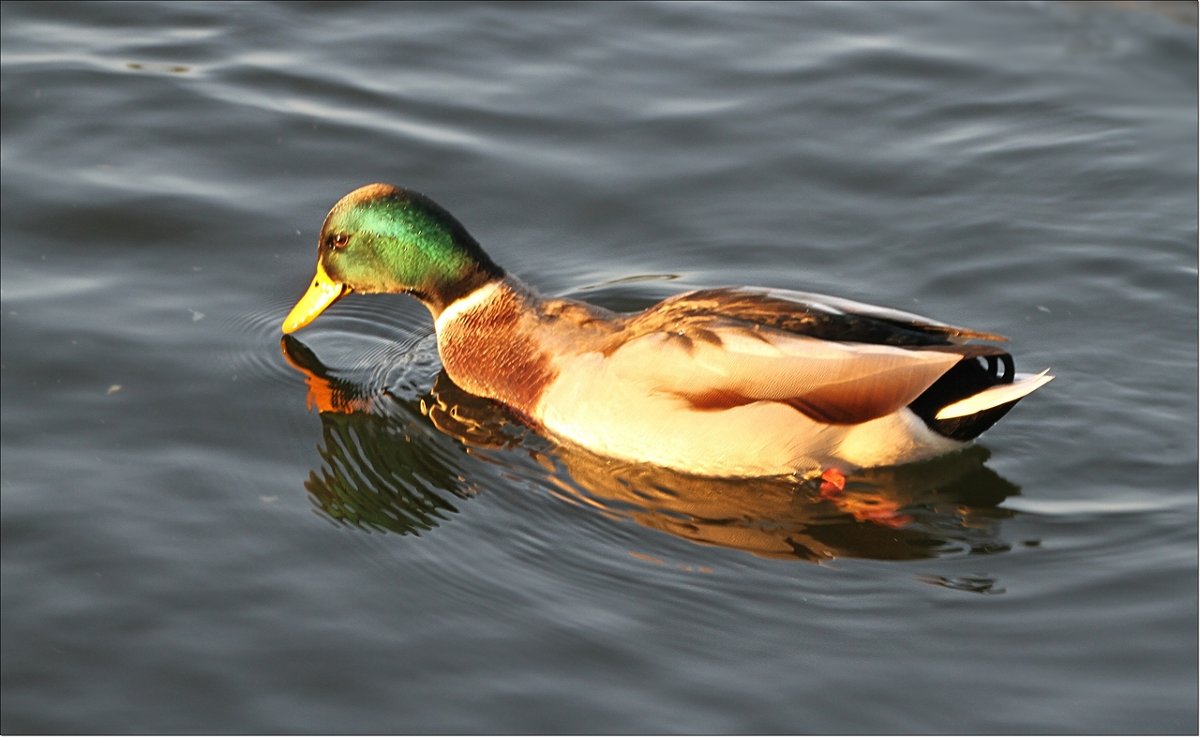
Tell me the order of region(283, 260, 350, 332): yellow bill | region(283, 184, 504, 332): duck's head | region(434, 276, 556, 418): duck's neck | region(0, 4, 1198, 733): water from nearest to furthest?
1. region(0, 4, 1198, 733): water
2. region(434, 276, 556, 418): duck's neck
3. region(283, 184, 504, 332): duck's head
4. region(283, 260, 350, 332): yellow bill

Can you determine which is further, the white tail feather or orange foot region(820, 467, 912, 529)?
orange foot region(820, 467, 912, 529)

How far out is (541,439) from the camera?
757cm

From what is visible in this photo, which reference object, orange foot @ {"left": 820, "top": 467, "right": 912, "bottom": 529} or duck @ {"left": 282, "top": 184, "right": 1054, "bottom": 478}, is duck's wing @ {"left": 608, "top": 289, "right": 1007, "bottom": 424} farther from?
orange foot @ {"left": 820, "top": 467, "right": 912, "bottom": 529}

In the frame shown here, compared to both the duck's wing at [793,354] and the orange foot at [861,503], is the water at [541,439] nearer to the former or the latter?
the orange foot at [861,503]

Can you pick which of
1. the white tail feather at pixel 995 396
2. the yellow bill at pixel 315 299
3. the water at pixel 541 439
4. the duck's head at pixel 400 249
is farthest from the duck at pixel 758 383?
the yellow bill at pixel 315 299

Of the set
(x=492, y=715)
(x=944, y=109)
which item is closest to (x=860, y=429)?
(x=492, y=715)

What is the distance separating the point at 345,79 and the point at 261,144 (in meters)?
0.93

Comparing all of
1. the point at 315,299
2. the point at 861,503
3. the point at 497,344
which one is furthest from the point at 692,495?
the point at 315,299

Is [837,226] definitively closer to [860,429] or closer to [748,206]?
[748,206]

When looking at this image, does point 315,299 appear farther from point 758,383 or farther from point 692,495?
point 758,383

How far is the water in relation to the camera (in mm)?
6059

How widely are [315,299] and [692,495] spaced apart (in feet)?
6.96

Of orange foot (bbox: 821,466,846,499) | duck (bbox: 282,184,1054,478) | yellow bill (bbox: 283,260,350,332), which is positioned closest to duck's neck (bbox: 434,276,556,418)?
duck (bbox: 282,184,1054,478)

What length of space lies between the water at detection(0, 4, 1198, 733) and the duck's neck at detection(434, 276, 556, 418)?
14cm
